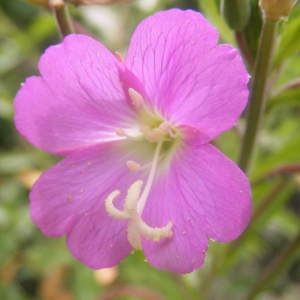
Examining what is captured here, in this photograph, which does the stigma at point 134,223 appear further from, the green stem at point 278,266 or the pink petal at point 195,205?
the green stem at point 278,266

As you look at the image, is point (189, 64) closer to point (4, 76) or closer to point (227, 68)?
point (227, 68)

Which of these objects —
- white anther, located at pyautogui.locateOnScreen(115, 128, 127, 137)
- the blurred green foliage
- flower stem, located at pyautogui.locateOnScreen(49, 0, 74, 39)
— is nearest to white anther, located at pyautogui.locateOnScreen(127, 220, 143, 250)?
white anther, located at pyautogui.locateOnScreen(115, 128, 127, 137)

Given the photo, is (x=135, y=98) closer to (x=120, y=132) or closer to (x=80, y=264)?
(x=120, y=132)

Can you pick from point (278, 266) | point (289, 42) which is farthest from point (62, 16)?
point (278, 266)

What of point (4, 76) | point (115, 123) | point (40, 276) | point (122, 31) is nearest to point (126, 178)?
point (115, 123)

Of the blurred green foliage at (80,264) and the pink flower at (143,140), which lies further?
the blurred green foliage at (80,264)

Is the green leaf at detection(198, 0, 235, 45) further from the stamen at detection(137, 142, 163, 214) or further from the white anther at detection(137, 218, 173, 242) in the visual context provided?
the white anther at detection(137, 218, 173, 242)

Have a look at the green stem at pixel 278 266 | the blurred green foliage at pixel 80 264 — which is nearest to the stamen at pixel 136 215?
the green stem at pixel 278 266
